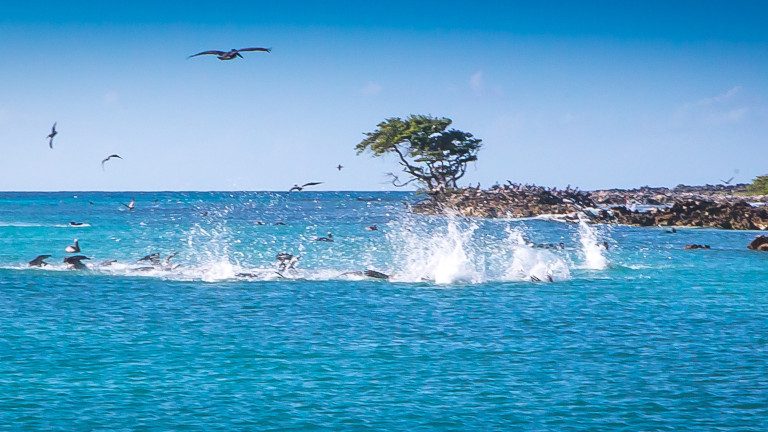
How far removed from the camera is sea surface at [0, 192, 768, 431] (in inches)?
543

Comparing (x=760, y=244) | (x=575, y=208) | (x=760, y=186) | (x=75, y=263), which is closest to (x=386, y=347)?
(x=75, y=263)

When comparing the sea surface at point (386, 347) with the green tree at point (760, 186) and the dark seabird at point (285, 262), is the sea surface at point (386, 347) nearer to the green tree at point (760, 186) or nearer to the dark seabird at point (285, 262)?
the dark seabird at point (285, 262)

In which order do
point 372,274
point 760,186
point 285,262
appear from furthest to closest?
1. point 760,186
2. point 285,262
3. point 372,274

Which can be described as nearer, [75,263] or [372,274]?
[372,274]

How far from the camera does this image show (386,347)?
61.5 ft

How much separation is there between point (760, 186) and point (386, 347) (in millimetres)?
120451

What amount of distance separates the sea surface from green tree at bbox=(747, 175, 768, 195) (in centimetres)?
9532

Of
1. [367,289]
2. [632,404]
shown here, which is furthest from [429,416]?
[367,289]

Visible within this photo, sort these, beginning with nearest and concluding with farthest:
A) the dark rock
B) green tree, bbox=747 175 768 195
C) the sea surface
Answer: the sea surface
the dark rock
green tree, bbox=747 175 768 195

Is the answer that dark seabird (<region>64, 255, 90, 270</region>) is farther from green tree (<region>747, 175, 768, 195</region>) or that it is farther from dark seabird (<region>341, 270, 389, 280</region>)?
green tree (<region>747, 175, 768, 195</region>)

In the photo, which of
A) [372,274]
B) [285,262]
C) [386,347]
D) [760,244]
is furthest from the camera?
[760,244]

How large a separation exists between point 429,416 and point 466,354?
447cm

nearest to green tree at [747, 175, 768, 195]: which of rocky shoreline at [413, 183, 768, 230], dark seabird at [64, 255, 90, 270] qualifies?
Result: rocky shoreline at [413, 183, 768, 230]

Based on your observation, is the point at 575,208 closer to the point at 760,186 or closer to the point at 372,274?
the point at 760,186
